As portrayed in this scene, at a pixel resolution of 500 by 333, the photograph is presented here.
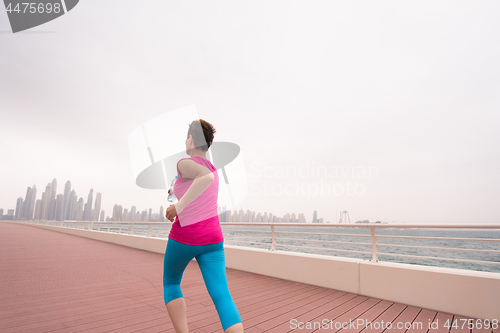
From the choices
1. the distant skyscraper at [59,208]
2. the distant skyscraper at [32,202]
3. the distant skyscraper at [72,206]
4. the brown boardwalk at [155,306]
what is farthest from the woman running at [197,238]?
the distant skyscraper at [32,202]

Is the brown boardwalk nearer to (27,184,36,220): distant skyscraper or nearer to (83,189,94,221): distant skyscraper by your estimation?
(83,189,94,221): distant skyscraper

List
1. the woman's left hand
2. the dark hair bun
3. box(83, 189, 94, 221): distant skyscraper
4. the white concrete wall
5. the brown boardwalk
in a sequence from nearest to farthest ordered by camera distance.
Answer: the woman's left hand < the dark hair bun < the brown boardwalk < the white concrete wall < box(83, 189, 94, 221): distant skyscraper

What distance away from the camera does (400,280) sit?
9.98 ft

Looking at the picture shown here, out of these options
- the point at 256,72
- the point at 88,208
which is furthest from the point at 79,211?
the point at 256,72

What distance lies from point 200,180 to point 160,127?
534 millimetres

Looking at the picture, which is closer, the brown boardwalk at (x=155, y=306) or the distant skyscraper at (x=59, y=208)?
the brown boardwalk at (x=155, y=306)

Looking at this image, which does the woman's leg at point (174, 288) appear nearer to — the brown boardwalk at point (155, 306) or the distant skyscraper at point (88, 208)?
the brown boardwalk at point (155, 306)

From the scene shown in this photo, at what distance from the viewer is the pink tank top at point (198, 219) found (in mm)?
1311


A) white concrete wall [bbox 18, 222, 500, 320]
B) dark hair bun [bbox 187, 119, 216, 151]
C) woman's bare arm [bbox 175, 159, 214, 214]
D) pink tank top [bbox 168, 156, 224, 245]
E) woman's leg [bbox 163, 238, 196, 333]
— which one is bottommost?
white concrete wall [bbox 18, 222, 500, 320]

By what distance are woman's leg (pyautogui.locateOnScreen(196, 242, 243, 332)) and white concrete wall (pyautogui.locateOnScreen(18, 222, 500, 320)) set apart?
2807 millimetres

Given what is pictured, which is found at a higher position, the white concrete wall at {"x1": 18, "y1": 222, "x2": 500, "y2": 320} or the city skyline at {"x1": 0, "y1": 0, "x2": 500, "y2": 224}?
the city skyline at {"x1": 0, "y1": 0, "x2": 500, "y2": 224}

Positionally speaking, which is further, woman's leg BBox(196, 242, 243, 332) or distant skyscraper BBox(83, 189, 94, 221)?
distant skyscraper BBox(83, 189, 94, 221)

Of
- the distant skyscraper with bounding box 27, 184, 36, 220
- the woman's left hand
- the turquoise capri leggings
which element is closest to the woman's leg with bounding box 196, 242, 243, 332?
the turquoise capri leggings

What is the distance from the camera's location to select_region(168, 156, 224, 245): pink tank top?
51.6 inches
